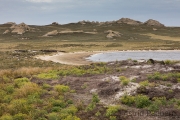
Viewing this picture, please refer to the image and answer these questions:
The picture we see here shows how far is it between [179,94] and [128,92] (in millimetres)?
3339

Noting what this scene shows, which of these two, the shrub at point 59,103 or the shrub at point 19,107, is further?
the shrub at point 59,103

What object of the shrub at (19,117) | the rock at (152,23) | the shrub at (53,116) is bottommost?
the shrub at (19,117)

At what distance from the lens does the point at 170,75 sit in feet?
67.2

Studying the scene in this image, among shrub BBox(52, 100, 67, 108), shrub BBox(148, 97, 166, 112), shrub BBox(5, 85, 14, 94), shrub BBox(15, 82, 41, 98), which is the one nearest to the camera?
shrub BBox(148, 97, 166, 112)

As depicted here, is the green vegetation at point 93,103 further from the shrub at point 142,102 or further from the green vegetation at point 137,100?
the shrub at point 142,102

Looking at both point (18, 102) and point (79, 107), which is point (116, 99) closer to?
point (79, 107)

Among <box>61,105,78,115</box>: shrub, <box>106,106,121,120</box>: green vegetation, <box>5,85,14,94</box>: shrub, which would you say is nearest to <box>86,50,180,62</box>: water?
<box>5,85,14,94</box>: shrub

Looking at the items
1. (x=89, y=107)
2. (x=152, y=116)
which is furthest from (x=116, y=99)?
(x=152, y=116)

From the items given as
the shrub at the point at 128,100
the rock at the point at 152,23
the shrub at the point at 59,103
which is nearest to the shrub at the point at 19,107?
the shrub at the point at 59,103

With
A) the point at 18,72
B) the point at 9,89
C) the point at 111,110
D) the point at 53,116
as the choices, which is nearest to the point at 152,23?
the point at 18,72

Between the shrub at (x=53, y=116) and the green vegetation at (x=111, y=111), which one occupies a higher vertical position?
the green vegetation at (x=111, y=111)

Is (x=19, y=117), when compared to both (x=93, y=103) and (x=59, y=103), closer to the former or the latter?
(x=59, y=103)

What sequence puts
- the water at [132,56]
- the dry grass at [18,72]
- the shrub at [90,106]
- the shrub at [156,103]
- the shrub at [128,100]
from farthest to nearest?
the water at [132,56] < the dry grass at [18,72] < the shrub at [128,100] < the shrub at [90,106] < the shrub at [156,103]

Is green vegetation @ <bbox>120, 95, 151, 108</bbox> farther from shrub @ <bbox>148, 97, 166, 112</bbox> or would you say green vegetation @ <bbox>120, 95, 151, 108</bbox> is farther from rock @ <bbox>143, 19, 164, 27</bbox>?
rock @ <bbox>143, 19, 164, 27</bbox>
